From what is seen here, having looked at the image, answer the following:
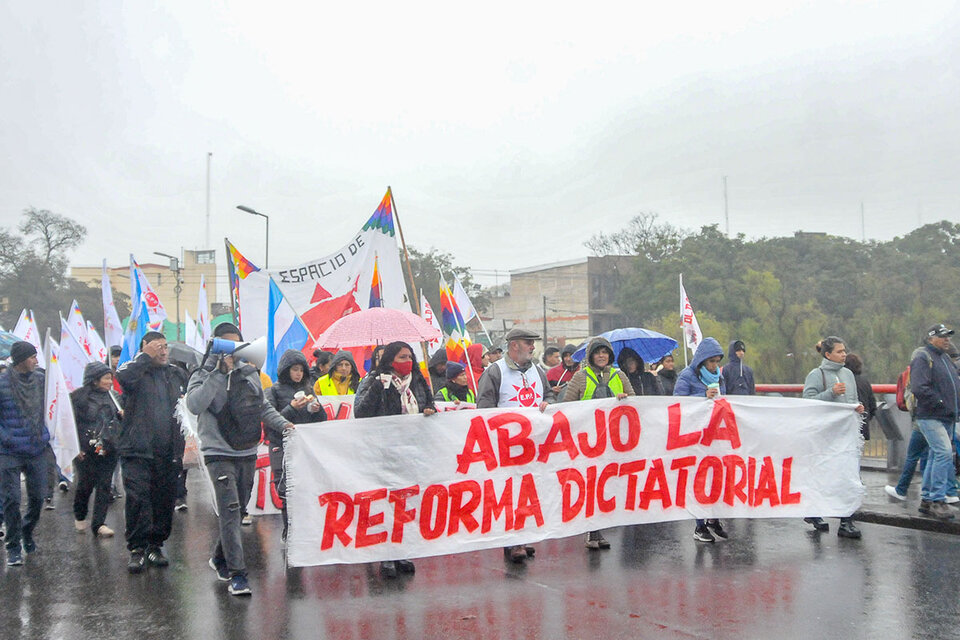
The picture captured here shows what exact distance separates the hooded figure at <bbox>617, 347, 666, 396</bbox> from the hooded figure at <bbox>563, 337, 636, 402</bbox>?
1.07 meters

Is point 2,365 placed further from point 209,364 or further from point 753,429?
point 753,429

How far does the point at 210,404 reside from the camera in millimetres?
5852

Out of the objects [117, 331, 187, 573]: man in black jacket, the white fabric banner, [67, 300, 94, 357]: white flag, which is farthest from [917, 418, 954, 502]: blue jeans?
[67, 300, 94, 357]: white flag

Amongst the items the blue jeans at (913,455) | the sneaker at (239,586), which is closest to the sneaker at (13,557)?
the sneaker at (239,586)

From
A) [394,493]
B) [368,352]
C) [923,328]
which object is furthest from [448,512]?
[923,328]

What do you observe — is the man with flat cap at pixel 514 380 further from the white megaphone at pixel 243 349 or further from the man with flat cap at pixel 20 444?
the man with flat cap at pixel 20 444

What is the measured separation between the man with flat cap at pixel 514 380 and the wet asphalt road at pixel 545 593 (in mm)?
1045

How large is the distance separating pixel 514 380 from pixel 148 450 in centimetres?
297

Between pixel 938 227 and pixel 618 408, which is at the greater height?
pixel 938 227

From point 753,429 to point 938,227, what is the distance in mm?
39316

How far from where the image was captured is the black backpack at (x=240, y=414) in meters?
5.93

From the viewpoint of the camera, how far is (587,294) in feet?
197

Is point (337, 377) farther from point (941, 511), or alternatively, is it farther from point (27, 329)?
point (27, 329)

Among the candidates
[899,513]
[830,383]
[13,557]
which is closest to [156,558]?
[13,557]
